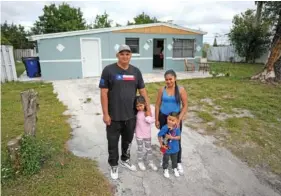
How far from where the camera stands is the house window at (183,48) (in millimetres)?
13148

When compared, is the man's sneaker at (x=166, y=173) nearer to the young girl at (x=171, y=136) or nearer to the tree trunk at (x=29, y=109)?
the young girl at (x=171, y=136)

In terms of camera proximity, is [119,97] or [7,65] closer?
[119,97]

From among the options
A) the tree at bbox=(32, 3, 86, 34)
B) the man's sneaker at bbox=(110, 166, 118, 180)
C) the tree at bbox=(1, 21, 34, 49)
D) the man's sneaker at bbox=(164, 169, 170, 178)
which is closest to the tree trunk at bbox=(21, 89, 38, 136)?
the man's sneaker at bbox=(110, 166, 118, 180)

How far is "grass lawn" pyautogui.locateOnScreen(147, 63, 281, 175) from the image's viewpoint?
3377 millimetres

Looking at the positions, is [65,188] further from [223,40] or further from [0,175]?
[223,40]

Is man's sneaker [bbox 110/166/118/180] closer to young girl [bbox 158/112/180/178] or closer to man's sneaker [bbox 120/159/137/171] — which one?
man's sneaker [bbox 120/159/137/171]

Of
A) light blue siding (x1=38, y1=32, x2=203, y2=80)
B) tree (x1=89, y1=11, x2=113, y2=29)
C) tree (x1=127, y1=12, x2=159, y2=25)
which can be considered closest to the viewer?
light blue siding (x1=38, y1=32, x2=203, y2=80)

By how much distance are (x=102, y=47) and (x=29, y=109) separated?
8.76 meters

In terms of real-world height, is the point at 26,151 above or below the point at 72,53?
below

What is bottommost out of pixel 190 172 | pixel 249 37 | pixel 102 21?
pixel 190 172

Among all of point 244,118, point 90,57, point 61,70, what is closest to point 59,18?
point 90,57

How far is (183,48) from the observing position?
13383 millimetres

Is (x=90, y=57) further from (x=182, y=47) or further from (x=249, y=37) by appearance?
(x=249, y=37)

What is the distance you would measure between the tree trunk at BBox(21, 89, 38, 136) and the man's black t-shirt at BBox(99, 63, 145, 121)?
115cm
